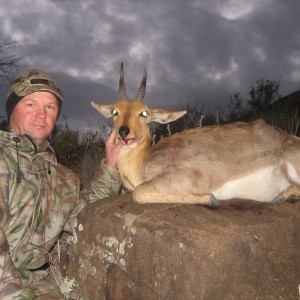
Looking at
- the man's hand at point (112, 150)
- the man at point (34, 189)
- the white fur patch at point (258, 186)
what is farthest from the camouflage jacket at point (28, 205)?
the white fur patch at point (258, 186)

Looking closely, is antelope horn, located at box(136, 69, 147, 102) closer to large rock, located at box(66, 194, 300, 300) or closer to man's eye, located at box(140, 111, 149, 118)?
man's eye, located at box(140, 111, 149, 118)

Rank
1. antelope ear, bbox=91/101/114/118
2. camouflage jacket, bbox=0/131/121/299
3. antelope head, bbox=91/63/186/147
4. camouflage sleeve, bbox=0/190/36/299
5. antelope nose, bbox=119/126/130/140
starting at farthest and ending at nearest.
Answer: antelope ear, bbox=91/101/114/118, antelope head, bbox=91/63/186/147, antelope nose, bbox=119/126/130/140, camouflage jacket, bbox=0/131/121/299, camouflage sleeve, bbox=0/190/36/299

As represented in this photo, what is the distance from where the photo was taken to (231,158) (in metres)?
5.21

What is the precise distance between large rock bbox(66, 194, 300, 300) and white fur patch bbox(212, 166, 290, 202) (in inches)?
16.5

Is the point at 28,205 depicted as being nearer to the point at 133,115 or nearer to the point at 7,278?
the point at 7,278

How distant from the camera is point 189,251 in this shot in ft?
11.5

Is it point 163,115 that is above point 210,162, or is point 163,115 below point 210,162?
above

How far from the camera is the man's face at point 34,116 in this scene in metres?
4.82

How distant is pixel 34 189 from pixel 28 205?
0.20 m

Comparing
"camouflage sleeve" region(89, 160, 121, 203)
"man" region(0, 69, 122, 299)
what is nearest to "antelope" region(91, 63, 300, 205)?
"camouflage sleeve" region(89, 160, 121, 203)

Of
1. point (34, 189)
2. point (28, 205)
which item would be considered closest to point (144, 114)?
point (34, 189)

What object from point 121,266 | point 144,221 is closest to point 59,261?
point 121,266

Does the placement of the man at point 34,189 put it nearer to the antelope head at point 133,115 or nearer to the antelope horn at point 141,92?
the antelope head at point 133,115

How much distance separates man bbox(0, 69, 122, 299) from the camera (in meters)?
4.17
